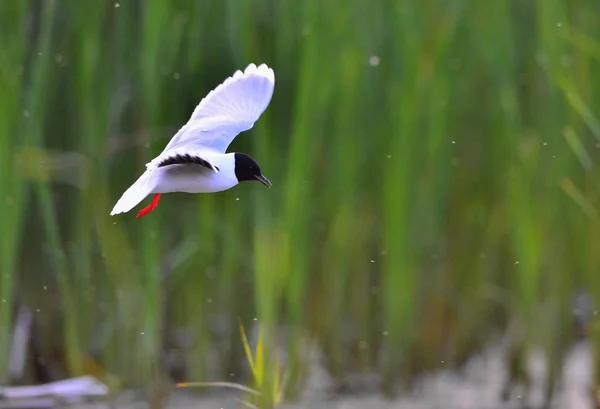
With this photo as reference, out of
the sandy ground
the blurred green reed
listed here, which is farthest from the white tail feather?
the sandy ground

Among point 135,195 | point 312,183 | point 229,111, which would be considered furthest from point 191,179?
point 312,183

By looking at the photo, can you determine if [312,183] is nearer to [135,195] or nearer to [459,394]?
[459,394]

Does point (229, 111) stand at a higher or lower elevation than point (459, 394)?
higher

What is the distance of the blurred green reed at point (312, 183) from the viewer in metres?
1.41

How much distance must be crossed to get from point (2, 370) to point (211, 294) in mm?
305

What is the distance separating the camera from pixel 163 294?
154cm

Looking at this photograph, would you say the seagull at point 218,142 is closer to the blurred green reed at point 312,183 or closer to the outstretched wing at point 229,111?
the outstretched wing at point 229,111

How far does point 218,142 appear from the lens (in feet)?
3.39

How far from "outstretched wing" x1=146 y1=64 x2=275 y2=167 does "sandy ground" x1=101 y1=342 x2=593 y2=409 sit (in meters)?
0.55

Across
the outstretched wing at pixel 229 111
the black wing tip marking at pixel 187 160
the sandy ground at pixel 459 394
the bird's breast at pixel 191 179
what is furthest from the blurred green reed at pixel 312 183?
the black wing tip marking at pixel 187 160

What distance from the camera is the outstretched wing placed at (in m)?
1.04

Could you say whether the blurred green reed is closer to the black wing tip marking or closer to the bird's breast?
the bird's breast

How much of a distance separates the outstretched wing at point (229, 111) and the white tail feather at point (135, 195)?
0.39 ft

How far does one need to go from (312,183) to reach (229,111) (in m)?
0.41
